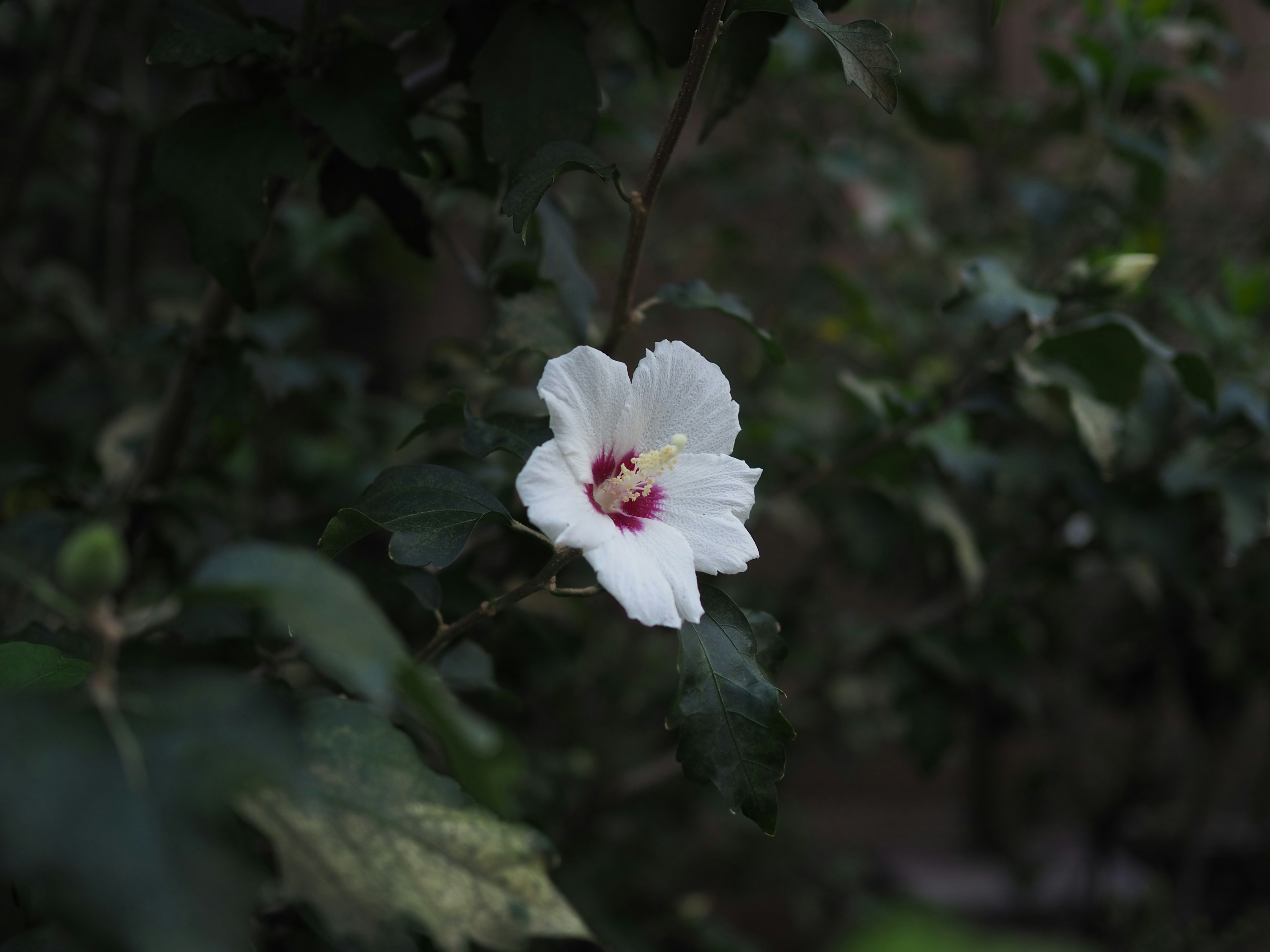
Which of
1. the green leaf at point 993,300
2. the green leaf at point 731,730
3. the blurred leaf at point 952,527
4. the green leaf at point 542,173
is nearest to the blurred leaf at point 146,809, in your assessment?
the green leaf at point 731,730

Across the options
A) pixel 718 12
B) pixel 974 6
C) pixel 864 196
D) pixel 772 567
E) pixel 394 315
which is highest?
pixel 718 12

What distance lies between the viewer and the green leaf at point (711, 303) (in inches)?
34.9

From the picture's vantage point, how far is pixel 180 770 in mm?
437

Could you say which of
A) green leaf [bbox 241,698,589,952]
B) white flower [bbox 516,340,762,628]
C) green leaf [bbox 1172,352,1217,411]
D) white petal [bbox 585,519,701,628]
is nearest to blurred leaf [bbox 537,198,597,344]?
white flower [bbox 516,340,762,628]

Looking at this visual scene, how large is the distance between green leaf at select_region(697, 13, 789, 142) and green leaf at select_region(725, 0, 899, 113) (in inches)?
5.0

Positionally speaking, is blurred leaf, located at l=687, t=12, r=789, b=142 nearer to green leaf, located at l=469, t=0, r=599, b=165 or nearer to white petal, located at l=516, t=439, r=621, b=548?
green leaf, located at l=469, t=0, r=599, b=165

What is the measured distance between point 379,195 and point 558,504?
1.54 ft

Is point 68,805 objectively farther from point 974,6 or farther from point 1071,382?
point 974,6

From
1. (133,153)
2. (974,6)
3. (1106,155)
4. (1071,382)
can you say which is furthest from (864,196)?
(133,153)

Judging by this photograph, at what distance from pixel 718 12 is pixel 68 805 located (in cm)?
65

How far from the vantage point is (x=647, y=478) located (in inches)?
28.3

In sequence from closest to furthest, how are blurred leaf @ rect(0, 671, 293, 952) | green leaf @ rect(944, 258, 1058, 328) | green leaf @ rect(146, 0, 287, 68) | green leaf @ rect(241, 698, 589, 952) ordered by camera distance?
blurred leaf @ rect(0, 671, 293, 952) < green leaf @ rect(241, 698, 589, 952) < green leaf @ rect(146, 0, 287, 68) < green leaf @ rect(944, 258, 1058, 328)

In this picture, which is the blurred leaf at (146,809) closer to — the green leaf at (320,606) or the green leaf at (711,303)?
the green leaf at (320,606)

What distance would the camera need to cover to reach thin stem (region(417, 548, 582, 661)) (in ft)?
2.16
